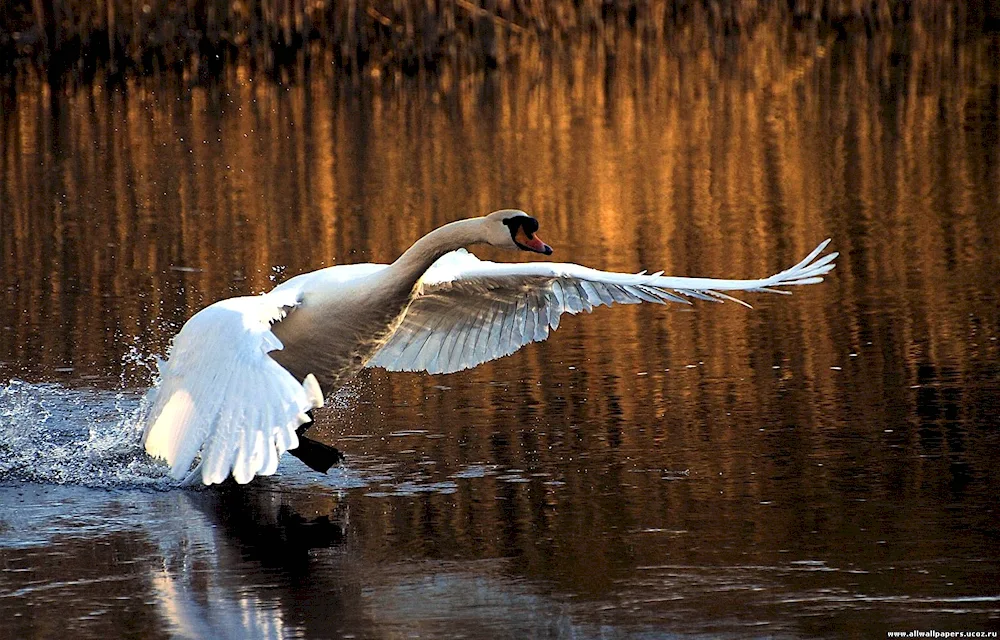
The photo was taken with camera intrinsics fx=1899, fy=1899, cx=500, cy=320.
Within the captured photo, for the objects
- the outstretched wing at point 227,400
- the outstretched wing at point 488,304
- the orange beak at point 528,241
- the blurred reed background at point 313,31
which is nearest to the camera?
the outstretched wing at point 227,400

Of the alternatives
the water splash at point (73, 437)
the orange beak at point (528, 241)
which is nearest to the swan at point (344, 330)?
the orange beak at point (528, 241)

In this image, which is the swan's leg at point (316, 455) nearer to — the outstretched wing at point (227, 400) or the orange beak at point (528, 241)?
the outstretched wing at point (227, 400)

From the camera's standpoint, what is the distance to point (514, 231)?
23.9 ft

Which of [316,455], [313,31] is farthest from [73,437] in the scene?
[313,31]

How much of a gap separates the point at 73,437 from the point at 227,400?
2.44 meters

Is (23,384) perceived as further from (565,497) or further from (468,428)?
(565,497)

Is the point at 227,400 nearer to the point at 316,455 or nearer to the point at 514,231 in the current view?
the point at 316,455

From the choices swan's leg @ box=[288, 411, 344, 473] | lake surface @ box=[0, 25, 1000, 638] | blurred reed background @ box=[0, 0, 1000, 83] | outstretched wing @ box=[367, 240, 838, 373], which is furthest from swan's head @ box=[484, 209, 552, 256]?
blurred reed background @ box=[0, 0, 1000, 83]

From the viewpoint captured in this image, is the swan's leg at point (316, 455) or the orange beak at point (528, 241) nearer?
the orange beak at point (528, 241)

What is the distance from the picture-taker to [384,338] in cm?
763

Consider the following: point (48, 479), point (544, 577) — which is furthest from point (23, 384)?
point (544, 577)

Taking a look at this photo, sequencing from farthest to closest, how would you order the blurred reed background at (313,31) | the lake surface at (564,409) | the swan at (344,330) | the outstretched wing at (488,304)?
the blurred reed background at (313,31) < the outstretched wing at (488,304) < the swan at (344,330) < the lake surface at (564,409)

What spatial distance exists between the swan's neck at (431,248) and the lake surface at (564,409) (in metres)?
0.76

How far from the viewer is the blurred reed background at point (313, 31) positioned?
2483cm
